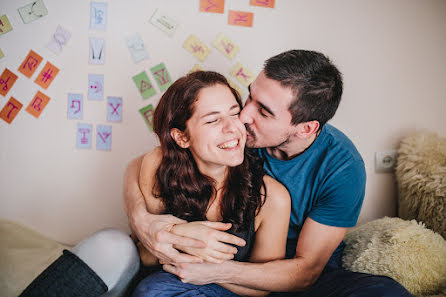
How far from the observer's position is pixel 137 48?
Answer: 1632 mm

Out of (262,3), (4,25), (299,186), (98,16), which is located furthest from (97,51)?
(299,186)

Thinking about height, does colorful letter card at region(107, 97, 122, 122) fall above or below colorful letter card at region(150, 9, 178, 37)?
below

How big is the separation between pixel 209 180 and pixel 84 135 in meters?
0.91

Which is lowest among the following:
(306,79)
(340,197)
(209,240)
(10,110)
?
(209,240)

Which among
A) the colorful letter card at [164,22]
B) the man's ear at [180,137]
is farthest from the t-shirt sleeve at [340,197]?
the colorful letter card at [164,22]

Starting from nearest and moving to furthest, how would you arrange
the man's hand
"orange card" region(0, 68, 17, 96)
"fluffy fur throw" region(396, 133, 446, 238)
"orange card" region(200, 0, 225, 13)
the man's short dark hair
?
the man's hand, the man's short dark hair, "fluffy fur throw" region(396, 133, 446, 238), "orange card" region(200, 0, 225, 13), "orange card" region(0, 68, 17, 96)

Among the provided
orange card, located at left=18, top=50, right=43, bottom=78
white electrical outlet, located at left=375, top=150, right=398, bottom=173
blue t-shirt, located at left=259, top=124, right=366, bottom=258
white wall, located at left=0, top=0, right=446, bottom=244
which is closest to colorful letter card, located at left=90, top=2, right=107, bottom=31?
white wall, located at left=0, top=0, right=446, bottom=244

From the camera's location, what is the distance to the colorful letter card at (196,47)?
5.32 ft

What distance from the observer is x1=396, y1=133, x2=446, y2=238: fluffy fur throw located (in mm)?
1362

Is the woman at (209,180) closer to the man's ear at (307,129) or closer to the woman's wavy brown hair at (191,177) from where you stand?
the woman's wavy brown hair at (191,177)

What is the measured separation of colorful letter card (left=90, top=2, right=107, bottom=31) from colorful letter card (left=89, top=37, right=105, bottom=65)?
0.06m

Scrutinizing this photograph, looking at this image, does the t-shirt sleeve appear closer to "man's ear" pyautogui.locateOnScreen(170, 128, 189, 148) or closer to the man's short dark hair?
the man's short dark hair

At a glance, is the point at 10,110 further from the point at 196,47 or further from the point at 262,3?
the point at 262,3

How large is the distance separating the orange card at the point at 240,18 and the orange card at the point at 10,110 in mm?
1276
